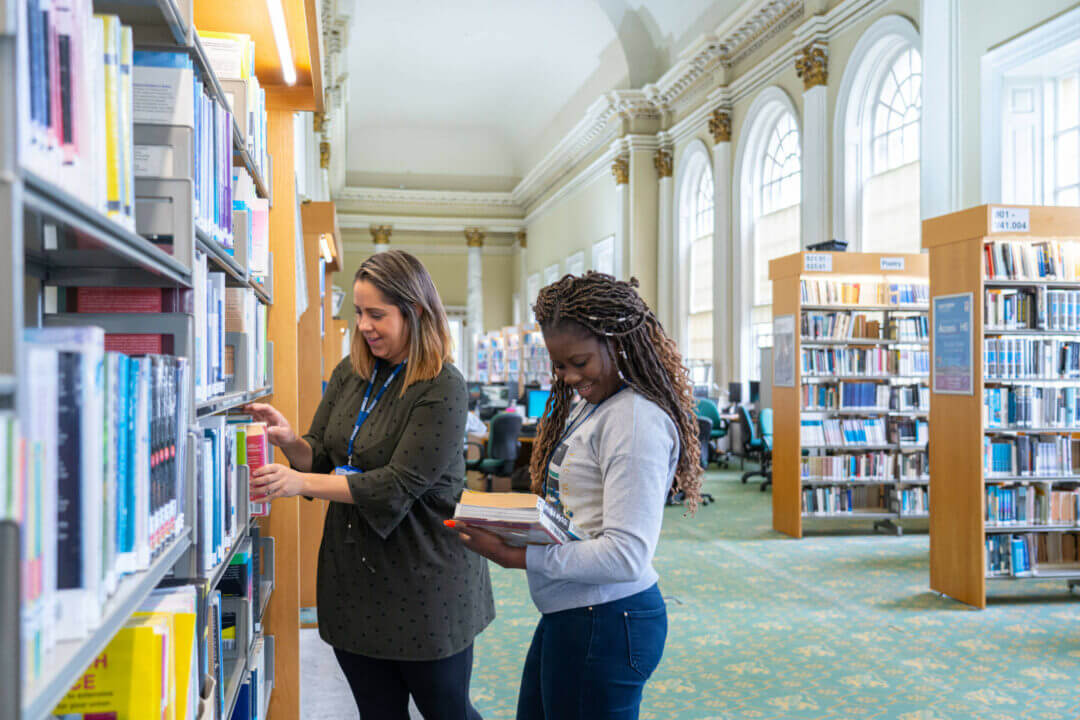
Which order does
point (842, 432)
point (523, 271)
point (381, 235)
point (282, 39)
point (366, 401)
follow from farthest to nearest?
point (523, 271)
point (381, 235)
point (842, 432)
point (282, 39)
point (366, 401)

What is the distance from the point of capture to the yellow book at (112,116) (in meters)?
1.05

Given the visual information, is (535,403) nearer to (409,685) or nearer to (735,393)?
(735,393)

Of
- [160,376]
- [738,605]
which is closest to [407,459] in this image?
[160,376]

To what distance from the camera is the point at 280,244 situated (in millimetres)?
3148

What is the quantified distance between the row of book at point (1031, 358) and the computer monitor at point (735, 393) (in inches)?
258

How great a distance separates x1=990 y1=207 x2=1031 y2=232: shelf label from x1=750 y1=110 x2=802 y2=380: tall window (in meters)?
5.78

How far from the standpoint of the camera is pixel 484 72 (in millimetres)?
19469

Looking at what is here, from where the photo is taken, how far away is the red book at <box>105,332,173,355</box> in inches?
56.1

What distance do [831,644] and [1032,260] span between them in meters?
2.60

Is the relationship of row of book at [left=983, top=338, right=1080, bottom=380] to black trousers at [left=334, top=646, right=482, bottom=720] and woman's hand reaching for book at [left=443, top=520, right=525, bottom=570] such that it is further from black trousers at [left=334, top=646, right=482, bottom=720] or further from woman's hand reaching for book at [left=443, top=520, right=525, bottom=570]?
woman's hand reaching for book at [left=443, top=520, right=525, bottom=570]

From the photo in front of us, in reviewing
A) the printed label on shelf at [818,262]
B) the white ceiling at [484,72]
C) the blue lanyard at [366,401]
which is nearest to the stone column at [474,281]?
the white ceiling at [484,72]

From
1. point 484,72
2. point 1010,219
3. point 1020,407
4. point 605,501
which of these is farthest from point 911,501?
point 484,72

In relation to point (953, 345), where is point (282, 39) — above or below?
above

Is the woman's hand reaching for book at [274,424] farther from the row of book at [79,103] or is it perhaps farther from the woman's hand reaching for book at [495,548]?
the row of book at [79,103]
